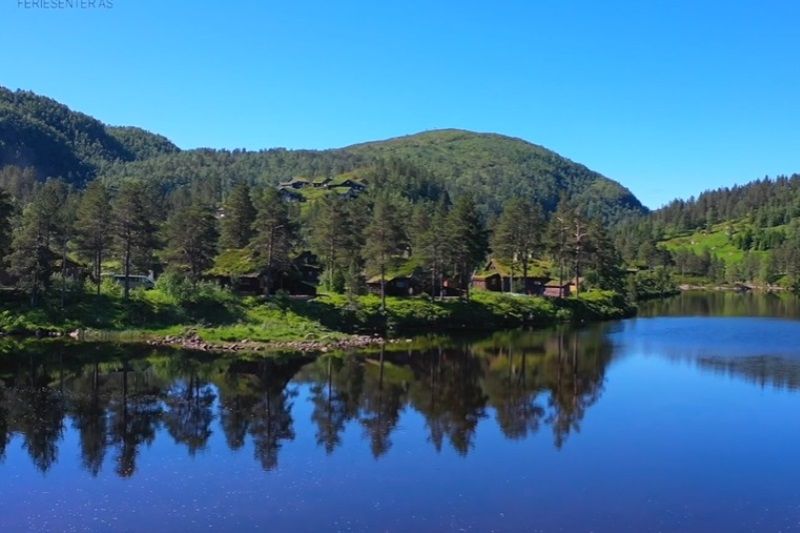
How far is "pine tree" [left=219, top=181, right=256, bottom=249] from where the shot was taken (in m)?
91.6

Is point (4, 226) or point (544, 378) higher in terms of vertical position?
point (4, 226)

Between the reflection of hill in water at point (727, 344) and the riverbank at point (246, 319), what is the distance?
59.8ft

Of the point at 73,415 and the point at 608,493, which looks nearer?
the point at 608,493

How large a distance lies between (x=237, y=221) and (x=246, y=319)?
26048 mm

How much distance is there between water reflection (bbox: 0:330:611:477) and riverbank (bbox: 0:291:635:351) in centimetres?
609

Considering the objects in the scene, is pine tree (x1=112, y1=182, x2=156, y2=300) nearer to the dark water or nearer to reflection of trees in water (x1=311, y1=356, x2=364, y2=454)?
the dark water

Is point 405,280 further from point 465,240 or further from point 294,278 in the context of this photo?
point 294,278

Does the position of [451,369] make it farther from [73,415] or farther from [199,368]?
[73,415]

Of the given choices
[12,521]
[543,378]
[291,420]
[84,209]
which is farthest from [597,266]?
[12,521]

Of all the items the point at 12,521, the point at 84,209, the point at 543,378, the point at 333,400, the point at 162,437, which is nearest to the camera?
the point at 12,521

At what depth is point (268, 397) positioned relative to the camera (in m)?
41.0

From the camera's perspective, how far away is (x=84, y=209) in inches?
3071

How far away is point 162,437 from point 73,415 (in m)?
6.72

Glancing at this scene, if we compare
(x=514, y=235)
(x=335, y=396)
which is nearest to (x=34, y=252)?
(x=335, y=396)
